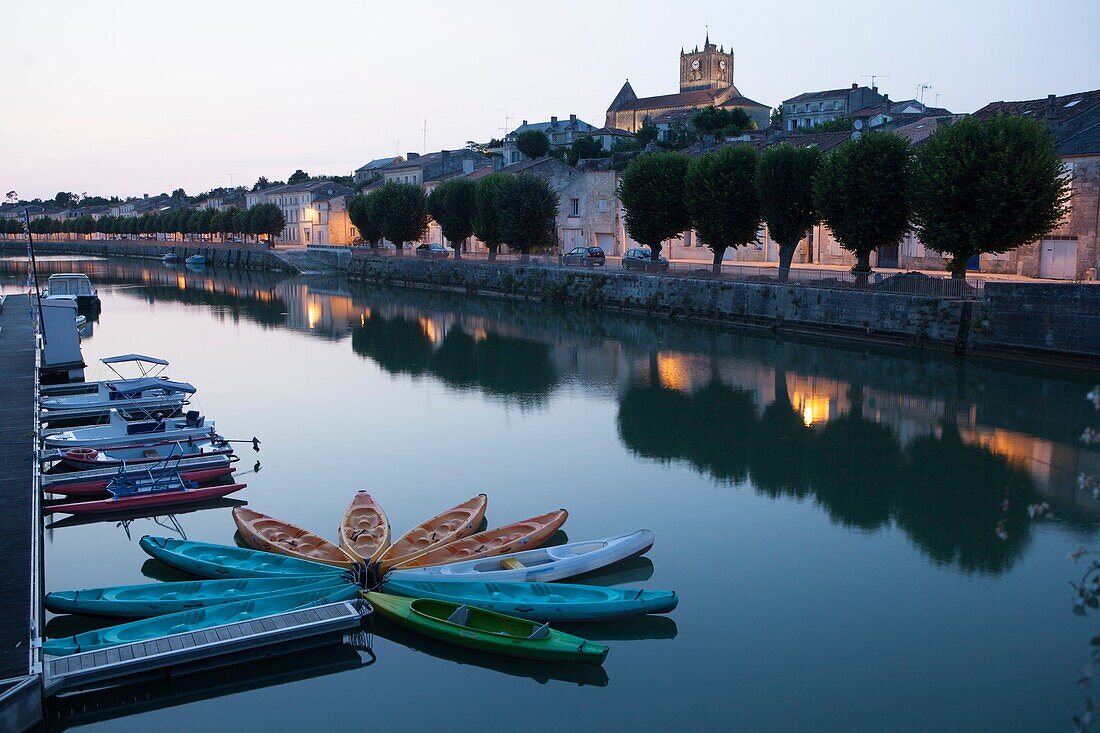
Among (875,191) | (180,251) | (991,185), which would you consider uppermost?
(875,191)

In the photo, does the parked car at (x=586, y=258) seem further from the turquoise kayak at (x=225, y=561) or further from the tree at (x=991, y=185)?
the turquoise kayak at (x=225, y=561)

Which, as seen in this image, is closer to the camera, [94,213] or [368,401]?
[368,401]

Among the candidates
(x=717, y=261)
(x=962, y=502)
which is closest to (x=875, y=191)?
(x=717, y=261)

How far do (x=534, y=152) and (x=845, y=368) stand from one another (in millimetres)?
62405

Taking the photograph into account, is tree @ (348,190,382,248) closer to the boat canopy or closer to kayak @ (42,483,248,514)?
the boat canopy

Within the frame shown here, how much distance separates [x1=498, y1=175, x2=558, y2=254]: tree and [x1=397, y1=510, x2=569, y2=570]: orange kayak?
40.0 m

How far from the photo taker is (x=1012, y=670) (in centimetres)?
1066

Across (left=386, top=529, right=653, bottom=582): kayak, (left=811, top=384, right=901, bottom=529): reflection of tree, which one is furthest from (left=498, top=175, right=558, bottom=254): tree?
(left=386, top=529, right=653, bottom=582): kayak

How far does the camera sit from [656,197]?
43438mm

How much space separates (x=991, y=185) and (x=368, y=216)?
47.4 meters

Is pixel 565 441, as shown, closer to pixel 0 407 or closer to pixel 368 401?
pixel 368 401

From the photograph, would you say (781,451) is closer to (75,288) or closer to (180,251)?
(75,288)

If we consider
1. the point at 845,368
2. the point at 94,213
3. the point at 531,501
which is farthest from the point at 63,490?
the point at 94,213

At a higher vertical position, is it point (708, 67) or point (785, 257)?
point (708, 67)
